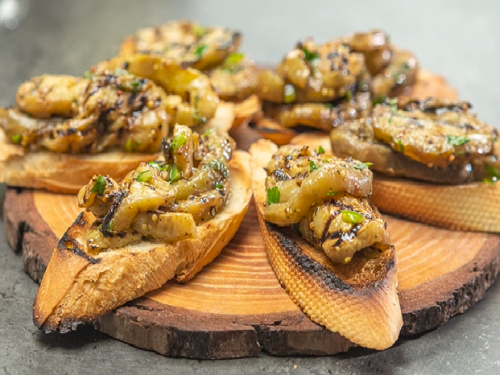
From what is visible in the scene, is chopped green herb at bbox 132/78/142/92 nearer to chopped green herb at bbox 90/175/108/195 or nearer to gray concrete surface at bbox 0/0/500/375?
chopped green herb at bbox 90/175/108/195

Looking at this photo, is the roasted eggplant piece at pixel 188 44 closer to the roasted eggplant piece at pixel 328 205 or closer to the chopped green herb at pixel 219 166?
the chopped green herb at pixel 219 166

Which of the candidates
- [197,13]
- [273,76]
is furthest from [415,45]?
[273,76]

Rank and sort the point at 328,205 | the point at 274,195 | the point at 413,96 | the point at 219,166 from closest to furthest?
the point at 328,205, the point at 274,195, the point at 219,166, the point at 413,96

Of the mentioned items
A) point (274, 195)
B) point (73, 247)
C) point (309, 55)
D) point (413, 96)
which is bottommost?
point (73, 247)

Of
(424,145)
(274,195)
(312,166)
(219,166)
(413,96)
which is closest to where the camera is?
(312,166)

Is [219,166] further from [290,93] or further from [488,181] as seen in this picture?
[488,181]

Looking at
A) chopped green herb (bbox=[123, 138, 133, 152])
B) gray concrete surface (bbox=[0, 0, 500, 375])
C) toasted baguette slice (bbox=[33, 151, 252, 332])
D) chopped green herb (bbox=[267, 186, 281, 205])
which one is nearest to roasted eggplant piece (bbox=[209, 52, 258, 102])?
chopped green herb (bbox=[123, 138, 133, 152])

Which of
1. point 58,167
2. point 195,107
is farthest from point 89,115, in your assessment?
point 195,107

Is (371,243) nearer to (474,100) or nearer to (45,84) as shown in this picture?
(45,84)
